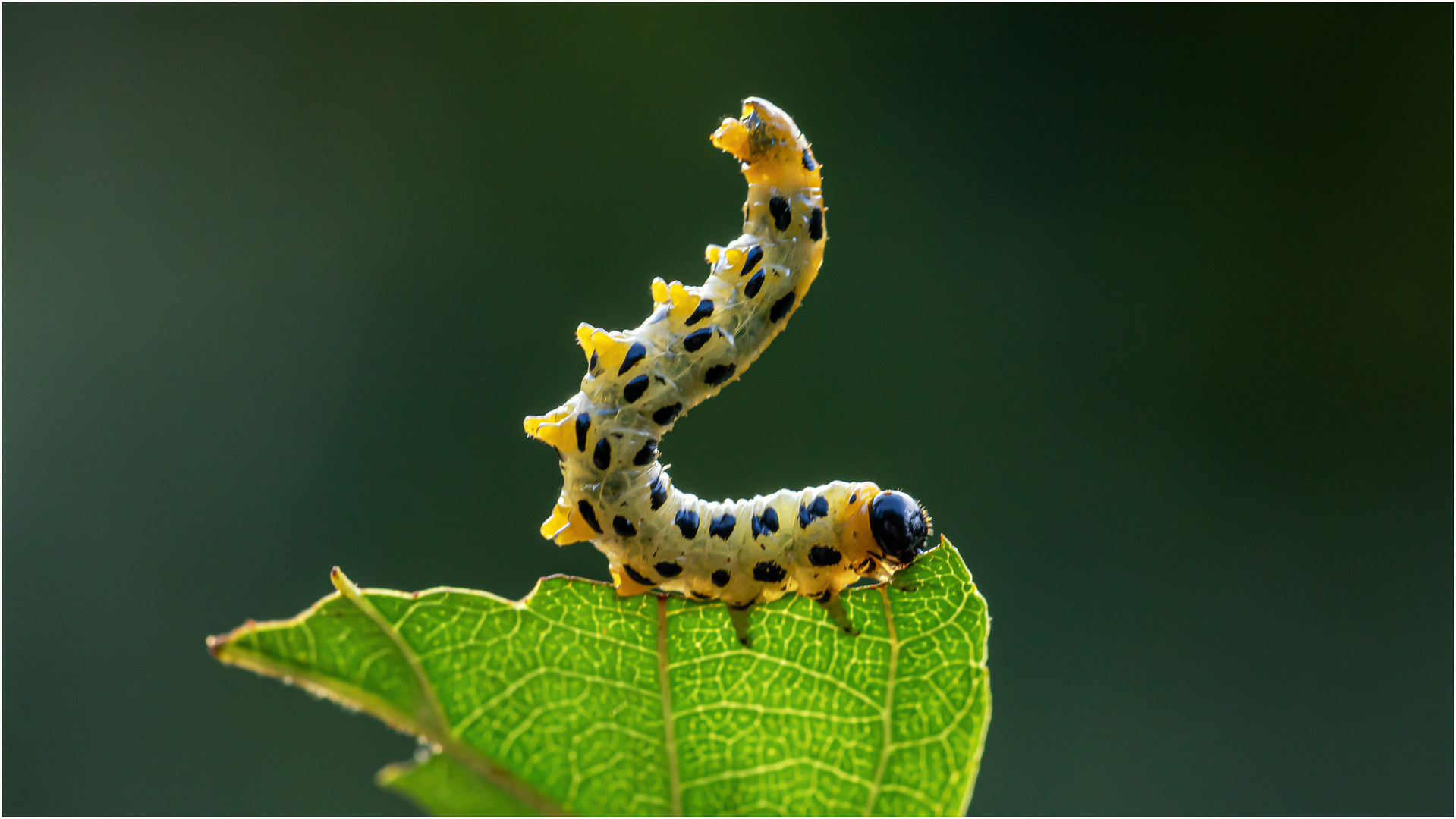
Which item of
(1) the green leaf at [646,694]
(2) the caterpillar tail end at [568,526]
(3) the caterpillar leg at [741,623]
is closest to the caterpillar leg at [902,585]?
(1) the green leaf at [646,694]

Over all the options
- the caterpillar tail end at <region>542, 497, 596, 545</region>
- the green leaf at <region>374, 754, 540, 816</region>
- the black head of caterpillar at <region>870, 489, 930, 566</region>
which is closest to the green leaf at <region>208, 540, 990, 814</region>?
the green leaf at <region>374, 754, 540, 816</region>

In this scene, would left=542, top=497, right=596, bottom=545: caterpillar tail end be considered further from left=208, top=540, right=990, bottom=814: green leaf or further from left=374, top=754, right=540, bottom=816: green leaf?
left=374, top=754, right=540, bottom=816: green leaf

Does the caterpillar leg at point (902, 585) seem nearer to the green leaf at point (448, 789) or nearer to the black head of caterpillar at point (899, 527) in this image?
the black head of caterpillar at point (899, 527)

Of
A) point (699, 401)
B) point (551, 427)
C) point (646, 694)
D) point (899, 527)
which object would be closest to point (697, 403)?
point (699, 401)

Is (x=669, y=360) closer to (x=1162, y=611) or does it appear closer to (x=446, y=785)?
(x=446, y=785)

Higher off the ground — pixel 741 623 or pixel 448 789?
pixel 741 623

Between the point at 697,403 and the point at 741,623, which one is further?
the point at 697,403

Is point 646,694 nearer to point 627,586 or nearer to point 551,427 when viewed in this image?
point 627,586

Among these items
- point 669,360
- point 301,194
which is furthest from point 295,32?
point 669,360
